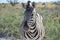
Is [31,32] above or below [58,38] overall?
above

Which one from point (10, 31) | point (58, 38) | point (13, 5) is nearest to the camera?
point (58, 38)

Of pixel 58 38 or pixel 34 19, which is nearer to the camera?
pixel 34 19

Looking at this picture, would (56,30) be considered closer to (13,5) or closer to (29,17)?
(29,17)

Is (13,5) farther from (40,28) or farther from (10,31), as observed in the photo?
(40,28)

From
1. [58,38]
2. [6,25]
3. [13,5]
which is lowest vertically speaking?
[13,5]

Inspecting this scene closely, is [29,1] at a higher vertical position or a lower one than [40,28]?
higher

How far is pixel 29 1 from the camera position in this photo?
2.47m

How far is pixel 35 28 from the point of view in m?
2.48

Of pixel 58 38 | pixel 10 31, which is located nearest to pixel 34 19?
pixel 58 38

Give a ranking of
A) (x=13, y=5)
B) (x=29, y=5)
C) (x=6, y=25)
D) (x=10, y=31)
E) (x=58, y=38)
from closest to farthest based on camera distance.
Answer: (x=29, y=5) < (x=58, y=38) < (x=10, y=31) < (x=6, y=25) < (x=13, y=5)

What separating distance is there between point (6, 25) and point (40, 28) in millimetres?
10635

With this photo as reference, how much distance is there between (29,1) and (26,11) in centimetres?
11

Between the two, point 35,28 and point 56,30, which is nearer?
point 35,28

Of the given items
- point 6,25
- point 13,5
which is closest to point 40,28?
point 6,25
